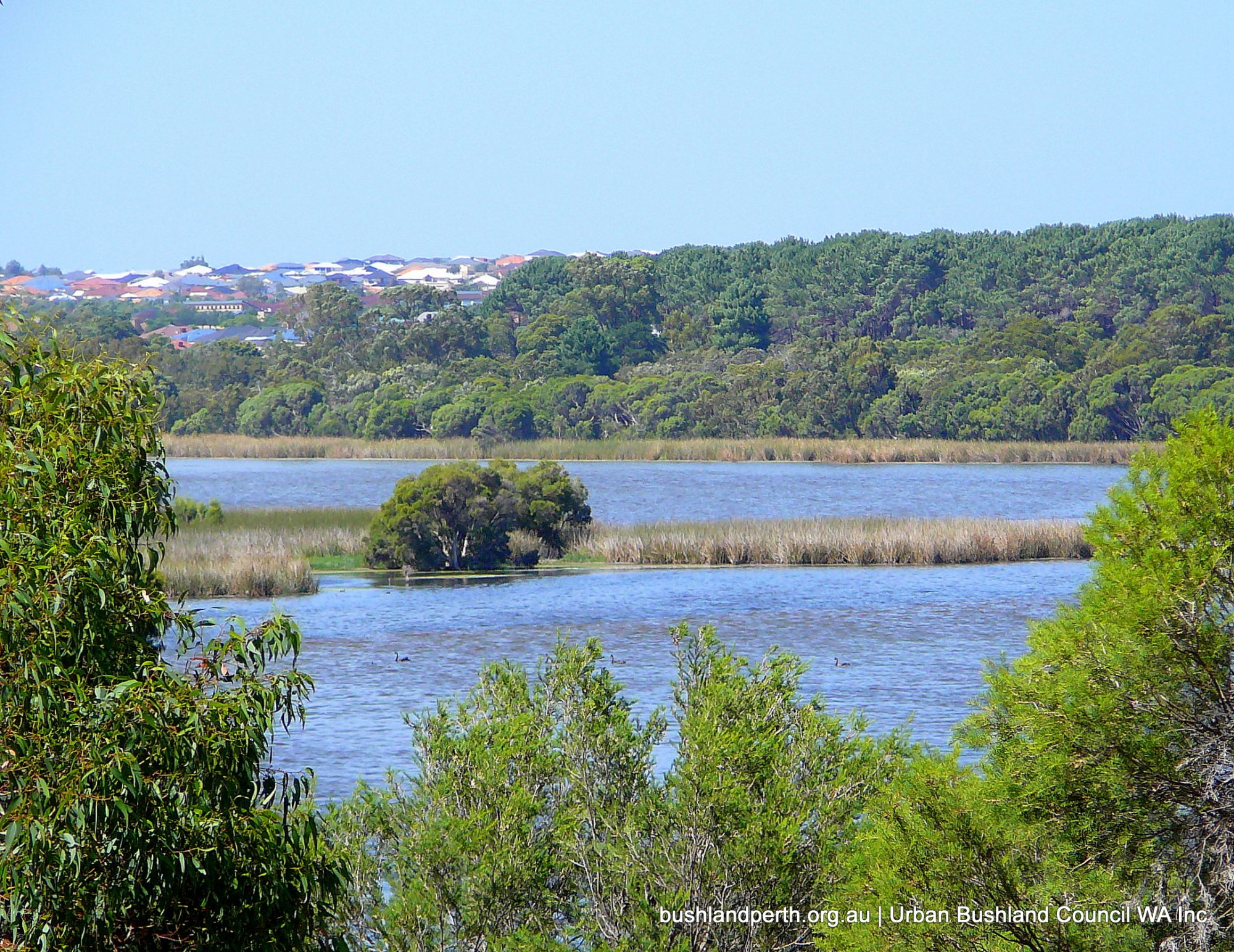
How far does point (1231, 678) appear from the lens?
6.09m

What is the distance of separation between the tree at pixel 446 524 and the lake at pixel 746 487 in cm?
860

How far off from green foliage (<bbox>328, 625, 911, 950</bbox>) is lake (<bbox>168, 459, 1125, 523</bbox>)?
2960cm

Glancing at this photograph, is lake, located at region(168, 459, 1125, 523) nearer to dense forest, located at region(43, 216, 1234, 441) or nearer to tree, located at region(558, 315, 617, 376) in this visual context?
dense forest, located at region(43, 216, 1234, 441)

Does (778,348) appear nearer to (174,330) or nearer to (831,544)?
(831,544)

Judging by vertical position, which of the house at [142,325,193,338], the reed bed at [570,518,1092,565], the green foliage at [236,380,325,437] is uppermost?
the house at [142,325,193,338]

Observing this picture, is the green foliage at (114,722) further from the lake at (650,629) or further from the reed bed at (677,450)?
the reed bed at (677,450)

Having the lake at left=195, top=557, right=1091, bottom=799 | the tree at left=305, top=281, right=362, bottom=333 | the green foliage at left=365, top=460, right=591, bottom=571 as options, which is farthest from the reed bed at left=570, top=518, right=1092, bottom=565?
the tree at left=305, top=281, right=362, bottom=333

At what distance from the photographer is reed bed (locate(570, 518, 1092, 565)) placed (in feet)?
102

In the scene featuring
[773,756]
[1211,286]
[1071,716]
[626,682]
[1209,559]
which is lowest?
[626,682]

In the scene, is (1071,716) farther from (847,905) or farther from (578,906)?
(578,906)

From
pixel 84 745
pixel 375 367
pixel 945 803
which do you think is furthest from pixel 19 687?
pixel 375 367

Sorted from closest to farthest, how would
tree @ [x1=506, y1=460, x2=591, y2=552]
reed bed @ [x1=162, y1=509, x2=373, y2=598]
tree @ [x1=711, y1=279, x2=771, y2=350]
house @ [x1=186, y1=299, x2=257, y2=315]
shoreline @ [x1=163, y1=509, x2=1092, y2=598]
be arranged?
reed bed @ [x1=162, y1=509, x2=373, y2=598]
shoreline @ [x1=163, y1=509, x2=1092, y2=598]
tree @ [x1=506, y1=460, x2=591, y2=552]
tree @ [x1=711, y1=279, x2=771, y2=350]
house @ [x1=186, y1=299, x2=257, y2=315]

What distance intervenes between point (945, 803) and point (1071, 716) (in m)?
0.64

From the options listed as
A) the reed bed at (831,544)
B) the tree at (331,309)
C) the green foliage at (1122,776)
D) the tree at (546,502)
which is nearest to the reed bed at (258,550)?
the tree at (546,502)
